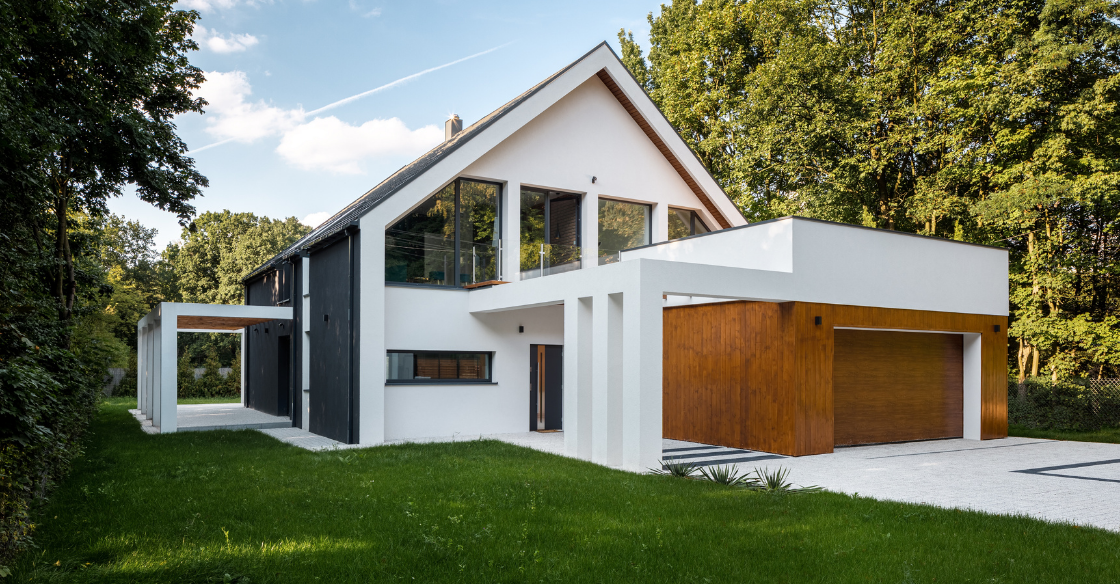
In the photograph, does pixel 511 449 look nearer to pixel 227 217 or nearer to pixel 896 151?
pixel 896 151

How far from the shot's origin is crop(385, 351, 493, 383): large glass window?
13.8 m

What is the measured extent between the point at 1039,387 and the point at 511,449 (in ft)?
41.4

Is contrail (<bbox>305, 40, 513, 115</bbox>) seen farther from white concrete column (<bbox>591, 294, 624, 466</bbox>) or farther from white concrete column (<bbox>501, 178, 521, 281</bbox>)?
white concrete column (<bbox>591, 294, 624, 466</bbox>)

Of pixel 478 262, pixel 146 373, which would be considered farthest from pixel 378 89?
pixel 478 262

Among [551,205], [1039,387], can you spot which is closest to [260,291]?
[551,205]

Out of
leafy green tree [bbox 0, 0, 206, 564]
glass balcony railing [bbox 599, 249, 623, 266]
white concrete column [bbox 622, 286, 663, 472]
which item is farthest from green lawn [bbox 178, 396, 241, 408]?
white concrete column [bbox 622, 286, 663, 472]

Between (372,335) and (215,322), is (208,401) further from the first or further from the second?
(372,335)

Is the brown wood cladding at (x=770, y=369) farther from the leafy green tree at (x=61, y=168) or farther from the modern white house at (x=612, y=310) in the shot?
the leafy green tree at (x=61, y=168)

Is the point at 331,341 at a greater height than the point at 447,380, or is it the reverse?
the point at 331,341

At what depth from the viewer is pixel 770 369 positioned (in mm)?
11703

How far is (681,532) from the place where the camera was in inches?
247

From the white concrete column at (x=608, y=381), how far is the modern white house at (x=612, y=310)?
0.03 metres

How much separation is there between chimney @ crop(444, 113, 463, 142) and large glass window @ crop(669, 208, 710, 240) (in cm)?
729

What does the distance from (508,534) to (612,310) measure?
4619 mm
